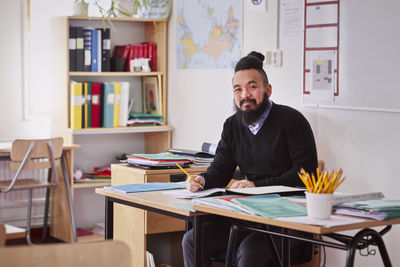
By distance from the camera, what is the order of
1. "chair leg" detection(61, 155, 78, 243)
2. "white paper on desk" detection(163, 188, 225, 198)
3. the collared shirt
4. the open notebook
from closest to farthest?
the open notebook
"white paper on desk" detection(163, 188, 225, 198)
the collared shirt
"chair leg" detection(61, 155, 78, 243)

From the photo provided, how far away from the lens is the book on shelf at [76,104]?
15.6 feet

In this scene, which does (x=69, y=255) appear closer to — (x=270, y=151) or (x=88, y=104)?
(x=270, y=151)

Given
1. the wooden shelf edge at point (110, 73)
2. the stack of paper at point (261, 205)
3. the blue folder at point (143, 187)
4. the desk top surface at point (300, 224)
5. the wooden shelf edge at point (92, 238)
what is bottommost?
the wooden shelf edge at point (92, 238)

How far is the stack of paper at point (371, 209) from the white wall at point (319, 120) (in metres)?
1.36

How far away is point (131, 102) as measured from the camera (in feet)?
16.9

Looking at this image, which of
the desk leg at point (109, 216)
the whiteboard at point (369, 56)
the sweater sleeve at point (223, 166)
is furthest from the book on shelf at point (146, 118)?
the desk leg at point (109, 216)

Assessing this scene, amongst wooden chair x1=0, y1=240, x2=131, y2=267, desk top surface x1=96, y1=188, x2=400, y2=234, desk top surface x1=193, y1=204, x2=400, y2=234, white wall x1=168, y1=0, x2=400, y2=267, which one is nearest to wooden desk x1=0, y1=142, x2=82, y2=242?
white wall x1=168, y1=0, x2=400, y2=267

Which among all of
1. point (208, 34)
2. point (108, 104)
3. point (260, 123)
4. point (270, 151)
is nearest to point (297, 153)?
point (270, 151)

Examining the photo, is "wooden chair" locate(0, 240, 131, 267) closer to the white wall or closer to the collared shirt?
the collared shirt

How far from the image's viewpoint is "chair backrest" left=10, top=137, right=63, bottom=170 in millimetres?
4371

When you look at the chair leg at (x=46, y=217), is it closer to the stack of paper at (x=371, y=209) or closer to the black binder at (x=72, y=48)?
the black binder at (x=72, y=48)

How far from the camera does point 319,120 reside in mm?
3750

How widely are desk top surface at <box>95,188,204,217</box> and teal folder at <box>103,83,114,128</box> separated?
2.27 m

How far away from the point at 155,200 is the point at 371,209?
80cm
